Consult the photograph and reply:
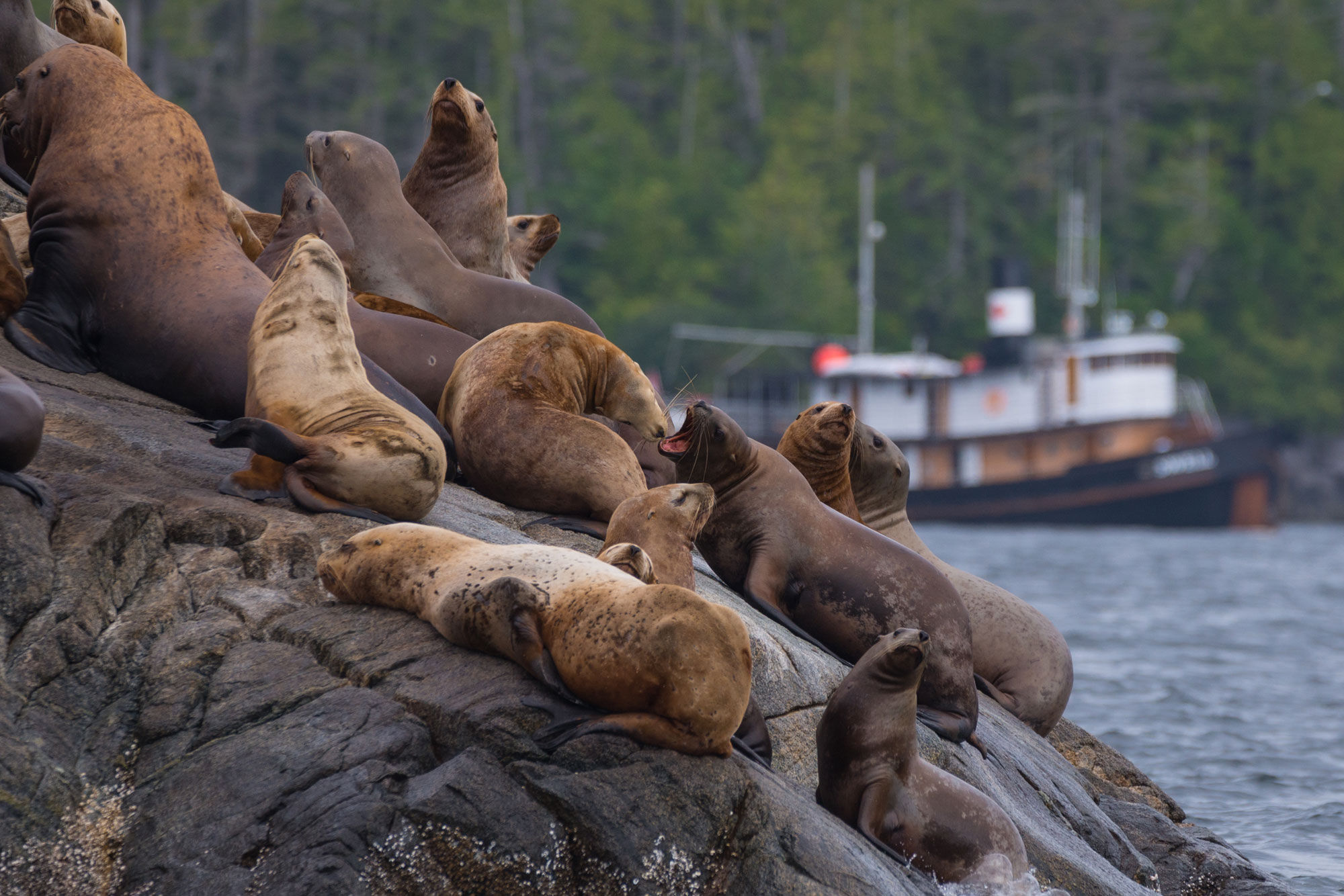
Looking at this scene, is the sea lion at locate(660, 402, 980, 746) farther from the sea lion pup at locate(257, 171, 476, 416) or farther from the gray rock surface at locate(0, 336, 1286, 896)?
the sea lion pup at locate(257, 171, 476, 416)

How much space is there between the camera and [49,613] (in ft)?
12.6

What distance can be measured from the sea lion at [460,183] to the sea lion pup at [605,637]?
160 inches

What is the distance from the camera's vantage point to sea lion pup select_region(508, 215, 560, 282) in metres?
8.88

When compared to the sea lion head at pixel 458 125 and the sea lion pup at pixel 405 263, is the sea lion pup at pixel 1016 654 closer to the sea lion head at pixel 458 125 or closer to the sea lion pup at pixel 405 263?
the sea lion pup at pixel 405 263

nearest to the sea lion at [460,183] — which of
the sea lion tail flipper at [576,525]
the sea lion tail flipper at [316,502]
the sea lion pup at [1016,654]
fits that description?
the sea lion pup at [1016,654]

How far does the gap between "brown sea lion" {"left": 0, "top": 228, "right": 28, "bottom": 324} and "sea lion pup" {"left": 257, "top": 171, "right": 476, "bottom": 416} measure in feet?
3.16

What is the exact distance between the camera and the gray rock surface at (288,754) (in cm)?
338

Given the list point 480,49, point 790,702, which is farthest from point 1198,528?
point 790,702

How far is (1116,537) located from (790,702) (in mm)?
30957

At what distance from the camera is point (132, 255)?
5703 mm

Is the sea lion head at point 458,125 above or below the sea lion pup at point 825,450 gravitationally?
above

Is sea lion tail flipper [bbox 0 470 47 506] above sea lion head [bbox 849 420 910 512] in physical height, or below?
above

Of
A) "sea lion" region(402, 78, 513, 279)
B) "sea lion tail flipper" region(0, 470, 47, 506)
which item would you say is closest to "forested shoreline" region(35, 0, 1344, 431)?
"sea lion" region(402, 78, 513, 279)

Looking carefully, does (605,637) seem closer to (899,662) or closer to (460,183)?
(899,662)
